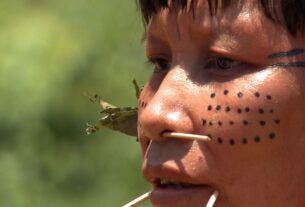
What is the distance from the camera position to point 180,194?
4332 millimetres

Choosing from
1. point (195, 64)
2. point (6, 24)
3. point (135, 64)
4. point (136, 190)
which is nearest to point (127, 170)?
point (136, 190)

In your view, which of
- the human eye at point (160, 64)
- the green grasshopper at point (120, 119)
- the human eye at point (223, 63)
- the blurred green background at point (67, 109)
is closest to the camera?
the human eye at point (223, 63)

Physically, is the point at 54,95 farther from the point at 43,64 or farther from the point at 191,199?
the point at 191,199

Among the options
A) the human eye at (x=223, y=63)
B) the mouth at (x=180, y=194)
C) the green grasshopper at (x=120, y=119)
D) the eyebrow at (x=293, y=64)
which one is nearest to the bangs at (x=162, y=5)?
the human eye at (x=223, y=63)

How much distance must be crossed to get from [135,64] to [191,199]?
239 inches

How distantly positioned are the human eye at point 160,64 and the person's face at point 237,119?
0.20 m

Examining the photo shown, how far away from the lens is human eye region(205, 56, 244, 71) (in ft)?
14.3

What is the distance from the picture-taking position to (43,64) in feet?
34.8

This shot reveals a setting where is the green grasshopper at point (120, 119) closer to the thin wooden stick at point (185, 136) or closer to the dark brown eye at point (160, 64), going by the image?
the dark brown eye at point (160, 64)

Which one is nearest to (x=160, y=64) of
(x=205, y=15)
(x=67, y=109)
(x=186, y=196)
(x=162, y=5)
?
(x=162, y=5)

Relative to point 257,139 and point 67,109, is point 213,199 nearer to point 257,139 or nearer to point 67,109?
point 257,139

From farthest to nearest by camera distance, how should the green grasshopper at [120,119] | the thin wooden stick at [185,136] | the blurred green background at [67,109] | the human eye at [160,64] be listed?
the blurred green background at [67,109] → the green grasshopper at [120,119] → the human eye at [160,64] → the thin wooden stick at [185,136]

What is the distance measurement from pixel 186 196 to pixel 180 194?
0.08ft

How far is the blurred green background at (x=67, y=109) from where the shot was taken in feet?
33.1
